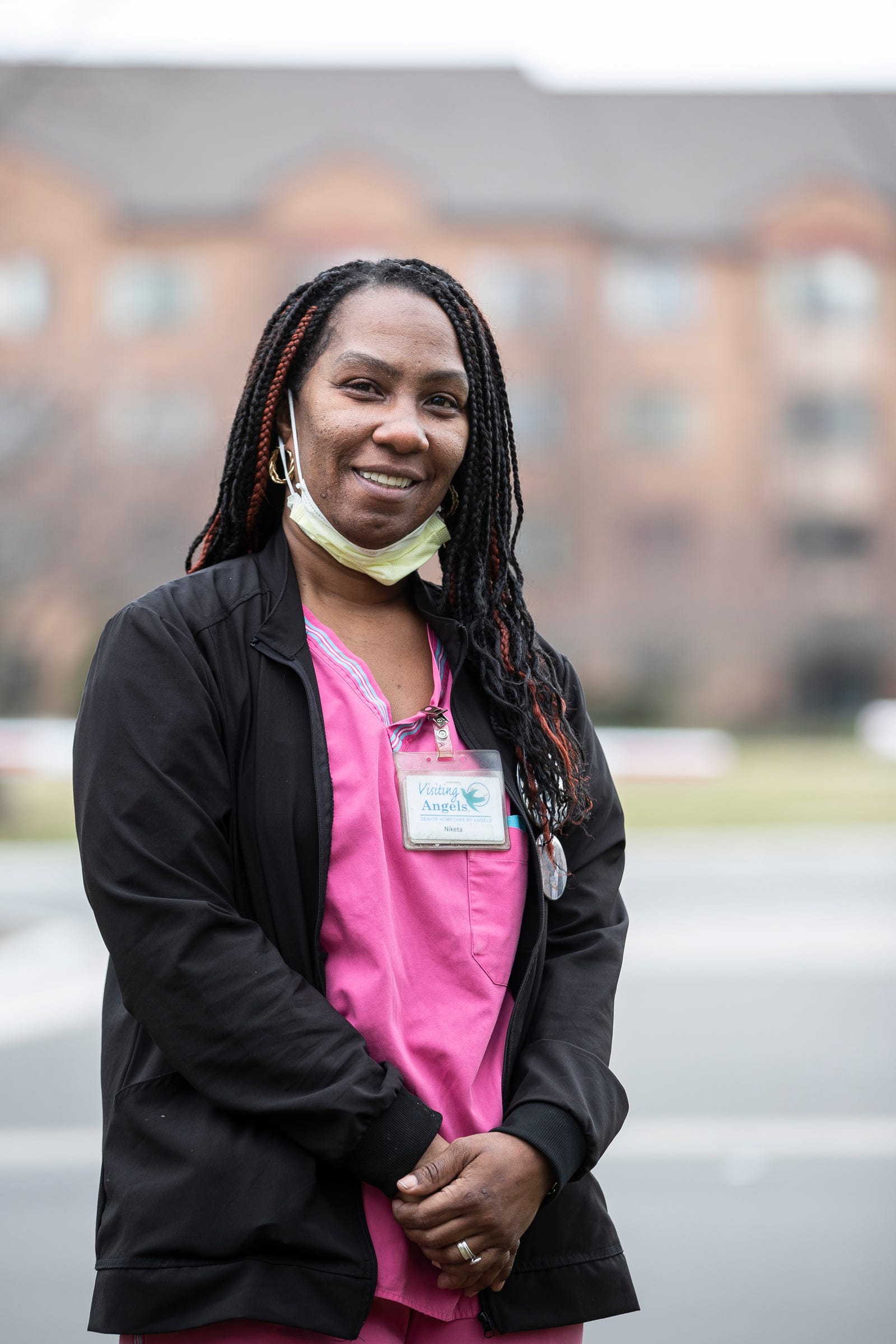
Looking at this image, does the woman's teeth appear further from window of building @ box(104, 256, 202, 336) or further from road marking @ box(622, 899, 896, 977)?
window of building @ box(104, 256, 202, 336)

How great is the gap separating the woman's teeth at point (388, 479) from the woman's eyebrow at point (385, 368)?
0.14 metres

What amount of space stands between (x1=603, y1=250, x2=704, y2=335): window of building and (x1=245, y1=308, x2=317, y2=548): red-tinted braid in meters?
36.3

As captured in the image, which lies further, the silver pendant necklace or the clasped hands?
the silver pendant necklace

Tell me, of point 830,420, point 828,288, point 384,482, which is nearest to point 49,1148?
point 384,482

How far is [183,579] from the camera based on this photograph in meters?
1.97

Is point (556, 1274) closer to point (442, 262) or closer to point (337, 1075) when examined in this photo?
point (337, 1075)

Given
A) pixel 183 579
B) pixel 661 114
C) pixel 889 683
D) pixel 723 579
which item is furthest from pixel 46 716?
pixel 183 579

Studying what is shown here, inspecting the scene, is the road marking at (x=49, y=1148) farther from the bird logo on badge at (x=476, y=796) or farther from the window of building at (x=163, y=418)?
the window of building at (x=163, y=418)

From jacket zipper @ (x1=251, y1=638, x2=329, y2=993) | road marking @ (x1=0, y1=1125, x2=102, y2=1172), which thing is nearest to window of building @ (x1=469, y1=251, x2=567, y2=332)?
road marking @ (x1=0, y1=1125, x2=102, y2=1172)

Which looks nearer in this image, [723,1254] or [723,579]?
[723,1254]

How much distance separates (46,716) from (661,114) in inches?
889

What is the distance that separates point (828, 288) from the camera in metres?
37.6

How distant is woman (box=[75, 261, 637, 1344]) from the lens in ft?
5.70

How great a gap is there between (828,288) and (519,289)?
824cm
